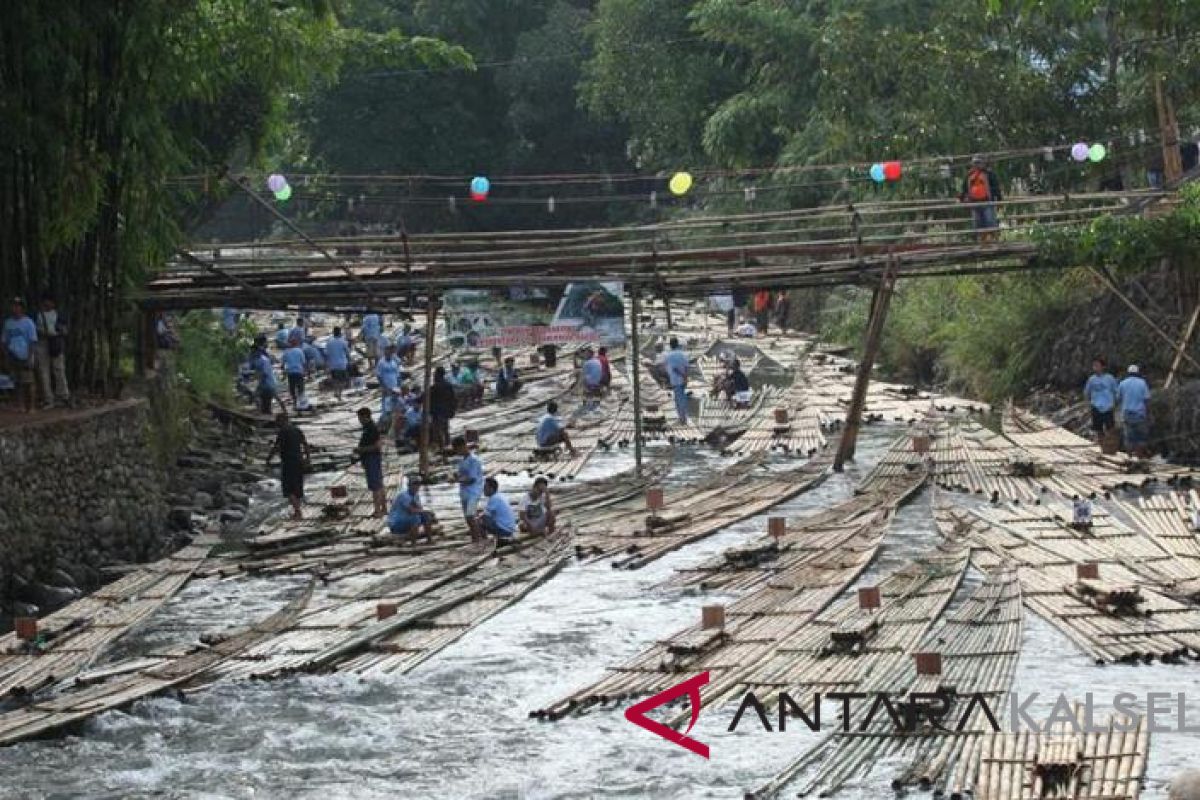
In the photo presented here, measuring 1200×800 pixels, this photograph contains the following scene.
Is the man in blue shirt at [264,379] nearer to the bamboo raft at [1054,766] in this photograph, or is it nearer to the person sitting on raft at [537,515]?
the person sitting on raft at [537,515]

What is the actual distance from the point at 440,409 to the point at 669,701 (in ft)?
51.8

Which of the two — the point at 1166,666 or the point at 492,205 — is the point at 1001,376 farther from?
the point at 492,205

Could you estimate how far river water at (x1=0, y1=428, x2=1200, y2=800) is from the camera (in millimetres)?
13828

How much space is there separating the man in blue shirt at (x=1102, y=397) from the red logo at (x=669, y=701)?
549 inches

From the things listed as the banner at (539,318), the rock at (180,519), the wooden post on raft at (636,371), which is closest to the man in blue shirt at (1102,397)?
the wooden post on raft at (636,371)

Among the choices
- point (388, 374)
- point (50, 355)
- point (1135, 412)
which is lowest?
point (1135, 412)

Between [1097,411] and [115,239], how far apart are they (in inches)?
525

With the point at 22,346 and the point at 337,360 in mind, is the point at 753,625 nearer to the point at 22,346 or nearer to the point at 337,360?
the point at 22,346

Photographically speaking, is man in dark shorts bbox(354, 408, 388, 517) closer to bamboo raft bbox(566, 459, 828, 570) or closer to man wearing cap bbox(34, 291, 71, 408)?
bamboo raft bbox(566, 459, 828, 570)

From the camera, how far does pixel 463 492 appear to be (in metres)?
22.9

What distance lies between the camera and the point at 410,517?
2292cm

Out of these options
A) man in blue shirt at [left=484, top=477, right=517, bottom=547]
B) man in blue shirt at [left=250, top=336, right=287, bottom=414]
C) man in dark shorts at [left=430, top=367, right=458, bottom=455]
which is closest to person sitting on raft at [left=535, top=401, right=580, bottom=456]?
man in dark shorts at [left=430, top=367, right=458, bottom=455]

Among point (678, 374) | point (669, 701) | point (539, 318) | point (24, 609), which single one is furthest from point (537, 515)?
point (678, 374)

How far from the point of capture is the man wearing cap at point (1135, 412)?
87.8 feet
